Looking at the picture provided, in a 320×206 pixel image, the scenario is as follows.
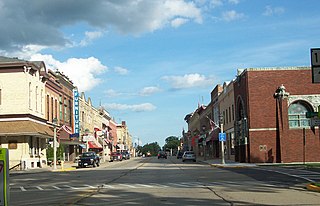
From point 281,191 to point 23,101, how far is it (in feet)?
Answer: 114

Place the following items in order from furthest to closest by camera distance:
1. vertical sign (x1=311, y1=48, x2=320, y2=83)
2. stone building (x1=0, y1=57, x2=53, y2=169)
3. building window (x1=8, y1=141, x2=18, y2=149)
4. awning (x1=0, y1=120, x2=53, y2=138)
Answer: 1. building window (x1=8, y1=141, x2=18, y2=149)
2. stone building (x1=0, y1=57, x2=53, y2=169)
3. awning (x1=0, y1=120, x2=53, y2=138)
4. vertical sign (x1=311, y1=48, x2=320, y2=83)

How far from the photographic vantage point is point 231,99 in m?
57.0

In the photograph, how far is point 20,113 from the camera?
46.6 m

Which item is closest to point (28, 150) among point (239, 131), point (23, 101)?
point (23, 101)

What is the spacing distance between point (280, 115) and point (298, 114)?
6.21 feet

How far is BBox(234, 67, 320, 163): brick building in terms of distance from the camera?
4491cm

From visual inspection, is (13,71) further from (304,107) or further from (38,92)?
(304,107)

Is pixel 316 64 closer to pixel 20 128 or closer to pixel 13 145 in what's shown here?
pixel 20 128

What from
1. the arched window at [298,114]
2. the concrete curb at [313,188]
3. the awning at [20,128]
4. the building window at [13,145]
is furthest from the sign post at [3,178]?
the arched window at [298,114]

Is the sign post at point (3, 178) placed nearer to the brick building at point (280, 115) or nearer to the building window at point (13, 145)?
the brick building at point (280, 115)

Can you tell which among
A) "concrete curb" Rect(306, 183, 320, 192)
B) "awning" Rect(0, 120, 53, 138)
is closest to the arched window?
"awning" Rect(0, 120, 53, 138)

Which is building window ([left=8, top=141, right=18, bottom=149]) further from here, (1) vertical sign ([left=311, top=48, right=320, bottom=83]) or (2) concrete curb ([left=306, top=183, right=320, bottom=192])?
(1) vertical sign ([left=311, top=48, right=320, bottom=83])

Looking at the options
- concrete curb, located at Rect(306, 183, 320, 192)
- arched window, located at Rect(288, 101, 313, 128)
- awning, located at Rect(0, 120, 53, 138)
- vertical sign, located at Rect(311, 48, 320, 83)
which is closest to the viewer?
vertical sign, located at Rect(311, 48, 320, 83)

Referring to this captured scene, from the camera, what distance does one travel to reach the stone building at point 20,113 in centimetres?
4525
